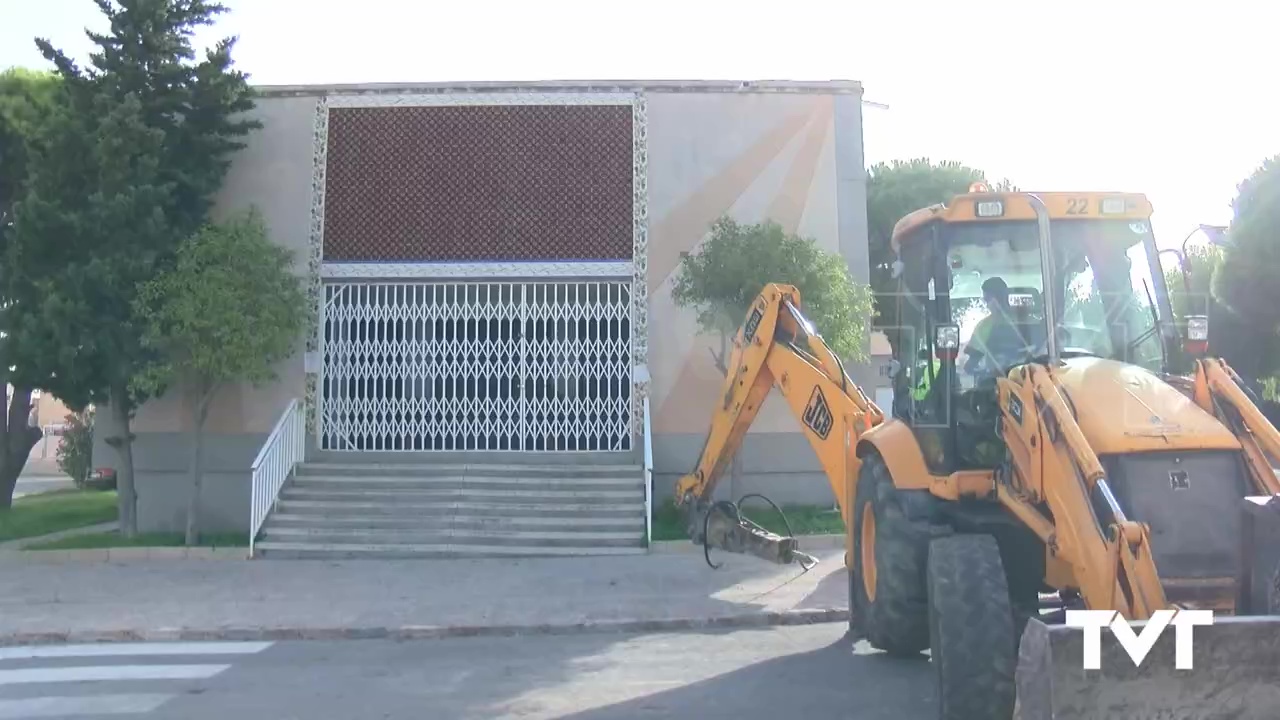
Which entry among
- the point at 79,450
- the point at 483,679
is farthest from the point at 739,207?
the point at 79,450

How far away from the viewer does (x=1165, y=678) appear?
4918 mm

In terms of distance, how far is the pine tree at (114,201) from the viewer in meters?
14.8

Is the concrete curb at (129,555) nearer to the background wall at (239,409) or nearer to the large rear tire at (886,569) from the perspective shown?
the background wall at (239,409)

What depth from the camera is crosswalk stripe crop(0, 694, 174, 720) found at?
7.49 m

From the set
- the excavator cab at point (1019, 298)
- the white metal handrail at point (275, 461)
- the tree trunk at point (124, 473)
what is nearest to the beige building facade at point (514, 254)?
the white metal handrail at point (275, 461)

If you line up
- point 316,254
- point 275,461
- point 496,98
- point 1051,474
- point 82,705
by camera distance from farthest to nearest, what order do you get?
point 496,98 < point 316,254 < point 275,461 < point 82,705 < point 1051,474

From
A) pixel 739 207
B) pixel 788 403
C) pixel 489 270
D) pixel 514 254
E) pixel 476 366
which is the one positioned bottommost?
pixel 788 403

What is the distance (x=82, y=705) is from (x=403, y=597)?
14.5 feet

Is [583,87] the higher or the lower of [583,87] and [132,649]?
the higher

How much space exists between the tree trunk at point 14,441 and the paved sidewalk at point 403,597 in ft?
17.8

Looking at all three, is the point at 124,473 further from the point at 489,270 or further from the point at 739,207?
the point at 739,207

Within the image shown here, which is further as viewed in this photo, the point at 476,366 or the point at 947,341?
the point at 476,366

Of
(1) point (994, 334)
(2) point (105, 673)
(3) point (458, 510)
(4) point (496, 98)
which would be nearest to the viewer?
(1) point (994, 334)

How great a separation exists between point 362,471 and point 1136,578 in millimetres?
12971
